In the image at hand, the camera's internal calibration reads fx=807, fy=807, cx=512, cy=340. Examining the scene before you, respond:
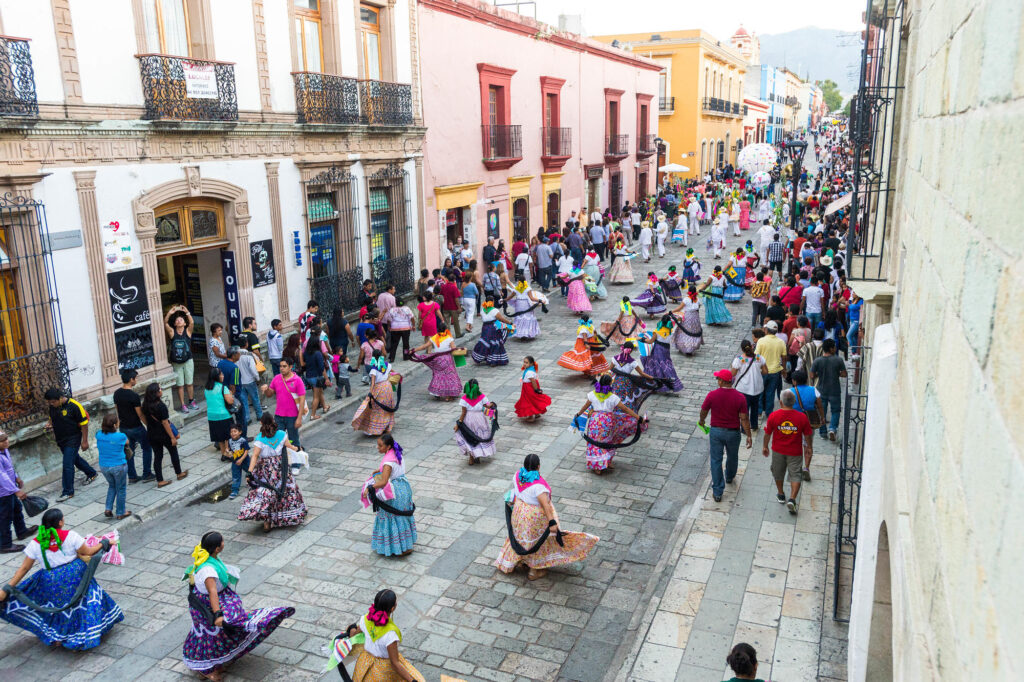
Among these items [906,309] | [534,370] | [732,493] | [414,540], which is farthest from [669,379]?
[906,309]

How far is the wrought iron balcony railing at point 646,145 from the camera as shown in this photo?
38.2 m

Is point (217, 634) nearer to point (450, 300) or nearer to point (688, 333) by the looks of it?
point (450, 300)

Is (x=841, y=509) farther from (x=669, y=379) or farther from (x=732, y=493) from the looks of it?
(x=669, y=379)

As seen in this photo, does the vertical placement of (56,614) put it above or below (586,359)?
below

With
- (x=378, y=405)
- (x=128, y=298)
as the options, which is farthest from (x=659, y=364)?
(x=128, y=298)

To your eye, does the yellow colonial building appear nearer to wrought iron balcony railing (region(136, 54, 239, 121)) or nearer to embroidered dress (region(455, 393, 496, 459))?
wrought iron balcony railing (region(136, 54, 239, 121))

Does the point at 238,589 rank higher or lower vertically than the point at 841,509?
lower

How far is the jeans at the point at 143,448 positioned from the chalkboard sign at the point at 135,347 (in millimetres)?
1766

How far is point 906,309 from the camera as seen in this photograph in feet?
13.6

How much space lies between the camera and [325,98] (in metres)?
15.9

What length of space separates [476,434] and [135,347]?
5.60 metres

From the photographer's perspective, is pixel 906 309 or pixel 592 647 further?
pixel 592 647

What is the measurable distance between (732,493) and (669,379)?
13.5 feet

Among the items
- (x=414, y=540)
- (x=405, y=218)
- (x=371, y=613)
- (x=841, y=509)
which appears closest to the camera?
(x=371, y=613)
